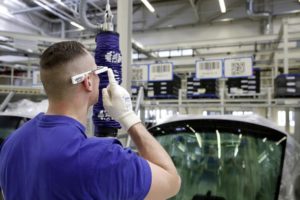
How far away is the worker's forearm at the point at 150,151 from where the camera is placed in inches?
43.3

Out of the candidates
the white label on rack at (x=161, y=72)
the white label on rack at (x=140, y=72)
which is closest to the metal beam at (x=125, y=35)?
the white label on rack at (x=161, y=72)

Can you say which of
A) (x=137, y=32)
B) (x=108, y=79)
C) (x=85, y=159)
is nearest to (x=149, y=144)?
(x=85, y=159)

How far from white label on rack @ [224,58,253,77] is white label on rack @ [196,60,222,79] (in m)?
0.13

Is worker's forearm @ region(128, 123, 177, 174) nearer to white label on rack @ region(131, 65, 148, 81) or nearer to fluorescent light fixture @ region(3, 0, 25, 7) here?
white label on rack @ region(131, 65, 148, 81)

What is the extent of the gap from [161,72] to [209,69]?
981 mm

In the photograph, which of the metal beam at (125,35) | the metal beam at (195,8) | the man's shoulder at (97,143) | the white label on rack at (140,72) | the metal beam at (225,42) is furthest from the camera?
the metal beam at (195,8)

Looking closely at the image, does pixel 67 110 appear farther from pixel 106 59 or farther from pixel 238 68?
pixel 238 68

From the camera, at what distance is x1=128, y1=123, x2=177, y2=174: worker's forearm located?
43.3 inches

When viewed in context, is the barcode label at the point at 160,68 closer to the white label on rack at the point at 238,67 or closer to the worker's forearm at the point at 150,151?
the white label on rack at the point at 238,67

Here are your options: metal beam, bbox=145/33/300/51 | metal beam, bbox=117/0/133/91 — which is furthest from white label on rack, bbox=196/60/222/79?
metal beam, bbox=117/0/133/91

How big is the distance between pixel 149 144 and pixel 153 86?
17.9ft

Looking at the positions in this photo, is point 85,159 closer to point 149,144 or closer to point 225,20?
point 149,144

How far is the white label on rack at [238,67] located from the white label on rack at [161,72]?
112 centimetres

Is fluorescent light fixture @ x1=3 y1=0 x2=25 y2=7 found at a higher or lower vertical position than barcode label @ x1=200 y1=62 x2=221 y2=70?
higher
